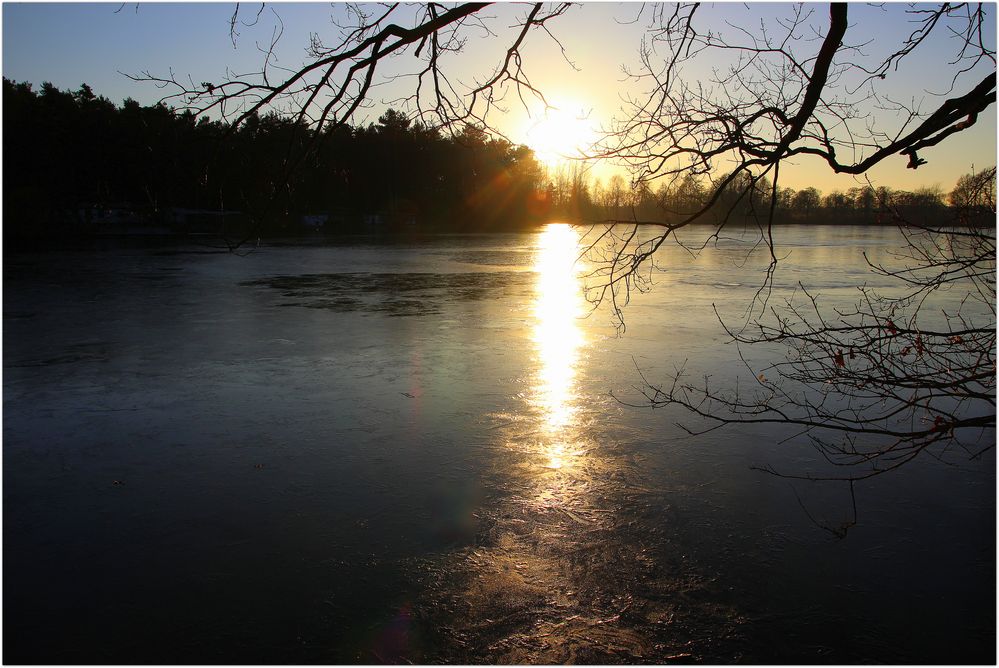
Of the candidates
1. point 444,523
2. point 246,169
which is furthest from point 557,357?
point 246,169

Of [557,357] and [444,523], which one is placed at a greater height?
[557,357]

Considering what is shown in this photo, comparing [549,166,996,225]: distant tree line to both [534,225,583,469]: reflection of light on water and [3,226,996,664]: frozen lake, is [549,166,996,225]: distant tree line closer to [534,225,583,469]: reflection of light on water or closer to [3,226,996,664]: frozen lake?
[534,225,583,469]: reflection of light on water

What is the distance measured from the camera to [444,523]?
154 inches

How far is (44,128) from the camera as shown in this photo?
3647 centimetres

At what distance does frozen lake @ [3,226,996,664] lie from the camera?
2957 mm

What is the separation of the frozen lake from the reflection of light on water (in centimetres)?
5

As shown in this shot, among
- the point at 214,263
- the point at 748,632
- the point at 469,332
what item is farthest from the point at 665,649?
the point at 214,263

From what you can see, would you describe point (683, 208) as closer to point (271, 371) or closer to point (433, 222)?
point (271, 371)

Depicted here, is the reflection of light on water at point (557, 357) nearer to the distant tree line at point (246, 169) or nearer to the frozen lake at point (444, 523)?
the frozen lake at point (444, 523)

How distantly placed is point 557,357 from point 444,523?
14.0 ft

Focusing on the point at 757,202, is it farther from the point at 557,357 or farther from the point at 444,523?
the point at 557,357

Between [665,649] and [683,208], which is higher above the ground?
[683,208]

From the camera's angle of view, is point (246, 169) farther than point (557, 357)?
No

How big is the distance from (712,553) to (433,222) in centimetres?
6438
